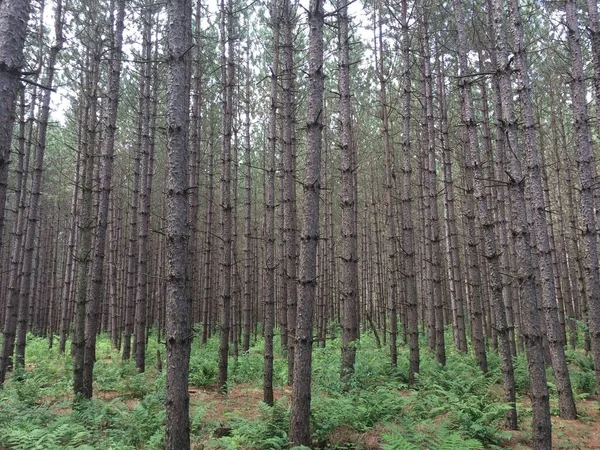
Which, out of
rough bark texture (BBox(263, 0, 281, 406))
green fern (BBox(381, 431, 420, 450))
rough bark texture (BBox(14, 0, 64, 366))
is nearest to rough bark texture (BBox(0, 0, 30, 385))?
rough bark texture (BBox(263, 0, 281, 406))

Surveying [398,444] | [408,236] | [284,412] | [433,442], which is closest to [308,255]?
[398,444]

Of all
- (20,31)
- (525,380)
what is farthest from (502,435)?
(20,31)

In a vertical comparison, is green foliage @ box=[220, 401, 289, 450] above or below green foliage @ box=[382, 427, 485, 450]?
below

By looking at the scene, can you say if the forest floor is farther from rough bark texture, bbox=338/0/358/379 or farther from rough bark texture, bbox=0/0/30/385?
rough bark texture, bbox=0/0/30/385

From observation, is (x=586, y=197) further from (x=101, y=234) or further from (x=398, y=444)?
(x=101, y=234)

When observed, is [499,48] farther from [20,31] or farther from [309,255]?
[20,31]

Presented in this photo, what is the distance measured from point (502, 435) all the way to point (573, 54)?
7.25 metres

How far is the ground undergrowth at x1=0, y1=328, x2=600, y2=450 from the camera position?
18.8 feet

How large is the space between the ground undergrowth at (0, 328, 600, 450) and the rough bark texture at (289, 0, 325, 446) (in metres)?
0.71

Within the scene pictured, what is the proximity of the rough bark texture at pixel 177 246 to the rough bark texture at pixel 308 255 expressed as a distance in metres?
1.32

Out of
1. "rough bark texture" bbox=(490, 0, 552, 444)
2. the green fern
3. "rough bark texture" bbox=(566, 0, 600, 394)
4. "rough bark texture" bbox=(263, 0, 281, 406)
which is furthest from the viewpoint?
"rough bark texture" bbox=(263, 0, 281, 406)

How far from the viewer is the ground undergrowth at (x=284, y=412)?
226 inches

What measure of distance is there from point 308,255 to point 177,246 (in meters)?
1.58

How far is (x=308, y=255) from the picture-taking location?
523cm
